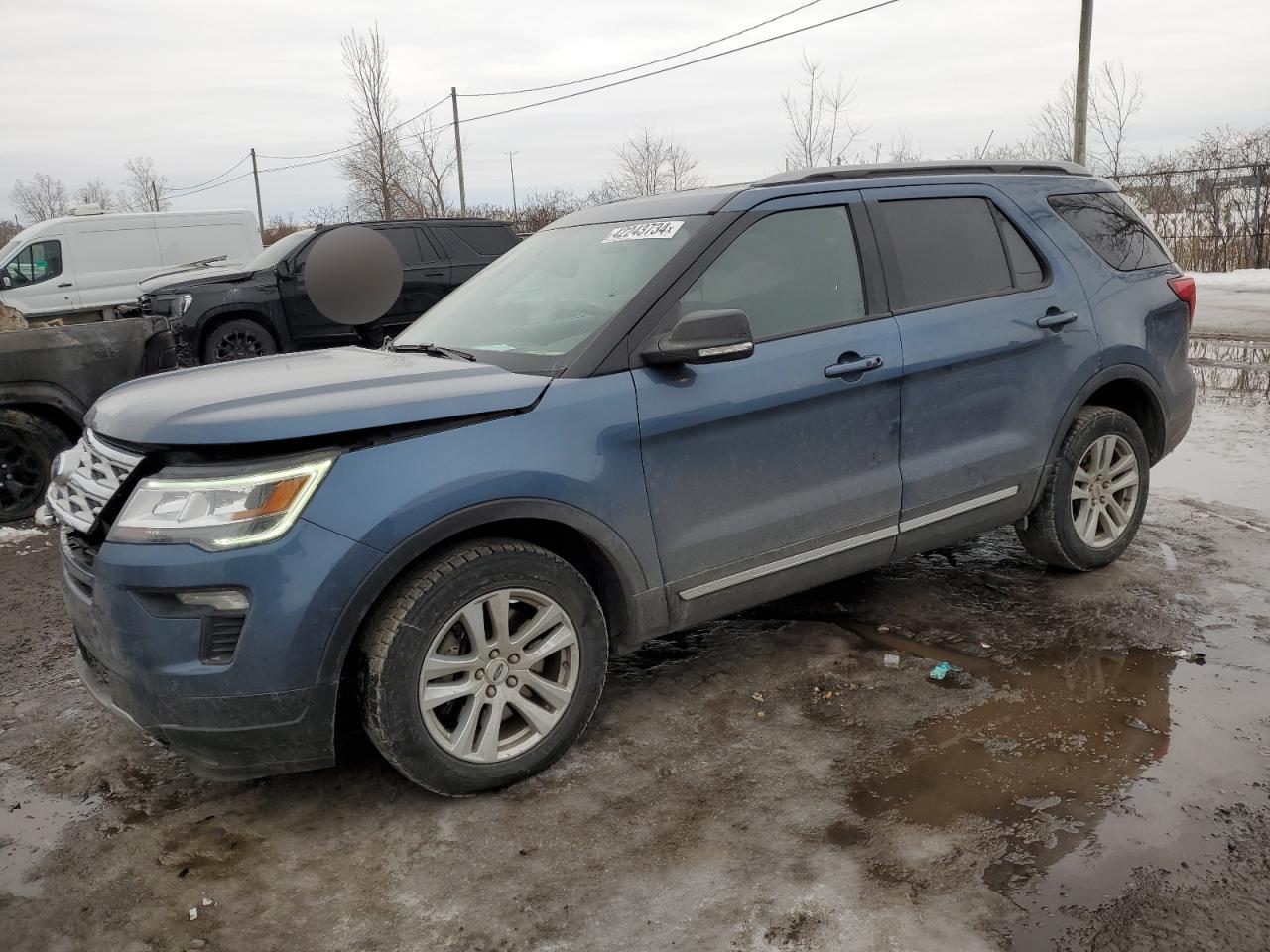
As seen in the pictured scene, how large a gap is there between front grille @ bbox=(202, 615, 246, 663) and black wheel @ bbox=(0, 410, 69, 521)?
4.84 m

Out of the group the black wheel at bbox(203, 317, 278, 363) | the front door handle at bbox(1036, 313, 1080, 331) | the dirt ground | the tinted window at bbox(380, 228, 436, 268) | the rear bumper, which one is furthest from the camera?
the tinted window at bbox(380, 228, 436, 268)

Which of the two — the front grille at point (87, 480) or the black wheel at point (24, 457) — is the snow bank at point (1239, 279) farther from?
the front grille at point (87, 480)

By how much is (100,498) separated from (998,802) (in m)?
2.76

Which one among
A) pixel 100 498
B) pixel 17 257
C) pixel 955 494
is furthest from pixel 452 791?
pixel 17 257

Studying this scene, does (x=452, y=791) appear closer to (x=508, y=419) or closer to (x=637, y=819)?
(x=637, y=819)

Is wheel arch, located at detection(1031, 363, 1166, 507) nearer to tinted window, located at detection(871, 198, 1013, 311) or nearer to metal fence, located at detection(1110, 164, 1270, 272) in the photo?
tinted window, located at detection(871, 198, 1013, 311)

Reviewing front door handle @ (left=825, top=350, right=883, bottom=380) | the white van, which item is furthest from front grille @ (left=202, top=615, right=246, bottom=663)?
the white van

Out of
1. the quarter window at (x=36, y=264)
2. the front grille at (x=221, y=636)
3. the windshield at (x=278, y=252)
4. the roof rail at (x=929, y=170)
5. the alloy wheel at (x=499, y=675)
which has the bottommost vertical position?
the alloy wheel at (x=499, y=675)

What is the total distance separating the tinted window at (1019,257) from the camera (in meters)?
4.32

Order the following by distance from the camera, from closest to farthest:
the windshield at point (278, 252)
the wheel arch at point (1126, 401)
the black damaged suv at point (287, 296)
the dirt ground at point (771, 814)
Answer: the dirt ground at point (771, 814) → the wheel arch at point (1126, 401) → the black damaged suv at point (287, 296) → the windshield at point (278, 252)

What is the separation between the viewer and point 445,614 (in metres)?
2.92

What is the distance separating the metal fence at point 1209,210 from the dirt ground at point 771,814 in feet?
64.8

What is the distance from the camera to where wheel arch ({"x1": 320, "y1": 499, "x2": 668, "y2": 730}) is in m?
2.80

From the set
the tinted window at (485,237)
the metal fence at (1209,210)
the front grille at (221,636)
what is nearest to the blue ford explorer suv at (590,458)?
the front grille at (221,636)
